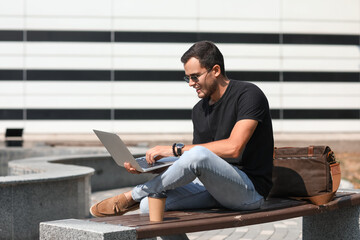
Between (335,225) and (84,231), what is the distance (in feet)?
8.43

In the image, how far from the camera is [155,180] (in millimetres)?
3824

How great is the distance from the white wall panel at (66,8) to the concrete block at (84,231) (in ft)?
65.1

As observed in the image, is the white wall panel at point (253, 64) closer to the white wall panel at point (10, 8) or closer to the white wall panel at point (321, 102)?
the white wall panel at point (321, 102)

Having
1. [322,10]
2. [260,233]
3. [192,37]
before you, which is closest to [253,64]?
[192,37]

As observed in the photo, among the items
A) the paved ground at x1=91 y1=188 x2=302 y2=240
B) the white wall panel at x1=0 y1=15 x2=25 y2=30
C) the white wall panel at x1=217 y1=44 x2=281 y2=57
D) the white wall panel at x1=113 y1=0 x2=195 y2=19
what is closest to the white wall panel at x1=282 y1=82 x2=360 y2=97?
the white wall panel at x1=217 y1=44 x2=281 y2=57

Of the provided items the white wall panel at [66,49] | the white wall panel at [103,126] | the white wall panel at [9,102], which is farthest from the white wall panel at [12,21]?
the white wall panel at [103,126]

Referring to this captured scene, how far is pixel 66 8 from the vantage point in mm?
→ 22625

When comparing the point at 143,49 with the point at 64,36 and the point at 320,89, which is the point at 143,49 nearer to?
the point at 64,36

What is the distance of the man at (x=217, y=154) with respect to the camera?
3779mm

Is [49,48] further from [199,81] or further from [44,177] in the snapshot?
[199,81]

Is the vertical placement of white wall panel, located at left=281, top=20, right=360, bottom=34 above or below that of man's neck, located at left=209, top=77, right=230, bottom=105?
above

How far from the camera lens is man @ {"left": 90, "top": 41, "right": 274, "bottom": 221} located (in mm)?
3779

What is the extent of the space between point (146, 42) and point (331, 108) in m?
7.84

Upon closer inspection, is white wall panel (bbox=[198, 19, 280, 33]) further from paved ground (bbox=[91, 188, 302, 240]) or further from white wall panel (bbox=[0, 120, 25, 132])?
paved ground (bbox=[91, 188, 302, 240])
